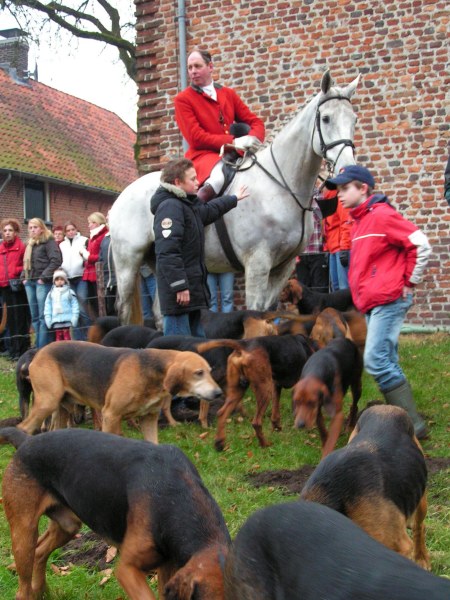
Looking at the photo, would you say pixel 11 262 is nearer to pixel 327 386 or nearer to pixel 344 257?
pixel 344 257

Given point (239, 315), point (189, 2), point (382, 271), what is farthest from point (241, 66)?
point (382, 271)

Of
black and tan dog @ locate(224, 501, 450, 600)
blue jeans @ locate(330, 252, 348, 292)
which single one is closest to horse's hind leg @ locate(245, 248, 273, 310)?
blue jeans @ locate(330, 252, 348, 292)

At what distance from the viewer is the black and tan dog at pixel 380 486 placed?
11.9 feet

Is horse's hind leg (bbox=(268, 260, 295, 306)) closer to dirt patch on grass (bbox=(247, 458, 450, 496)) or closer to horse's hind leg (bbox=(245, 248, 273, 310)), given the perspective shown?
horse's hind leg (bbox=(245, 248, 273, 310))

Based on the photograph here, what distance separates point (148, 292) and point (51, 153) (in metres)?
A: 23.6

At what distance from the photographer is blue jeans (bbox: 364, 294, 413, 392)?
19.9 feet

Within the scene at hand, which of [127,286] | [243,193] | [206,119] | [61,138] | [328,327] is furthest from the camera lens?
[61,138]

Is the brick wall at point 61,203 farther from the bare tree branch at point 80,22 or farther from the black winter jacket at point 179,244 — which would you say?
the black winter jacket at point 179,244

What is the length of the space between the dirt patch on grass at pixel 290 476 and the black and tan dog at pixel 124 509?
1.70 meters

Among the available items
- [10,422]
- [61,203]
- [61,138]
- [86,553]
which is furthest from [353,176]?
[61,138]

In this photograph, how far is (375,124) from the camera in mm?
11914

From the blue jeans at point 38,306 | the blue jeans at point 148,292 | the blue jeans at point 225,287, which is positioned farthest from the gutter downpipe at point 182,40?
the blue jeans at point 38,306

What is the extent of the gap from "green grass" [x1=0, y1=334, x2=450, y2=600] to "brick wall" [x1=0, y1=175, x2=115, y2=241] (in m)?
23.4

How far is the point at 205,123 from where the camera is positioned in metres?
9.05
